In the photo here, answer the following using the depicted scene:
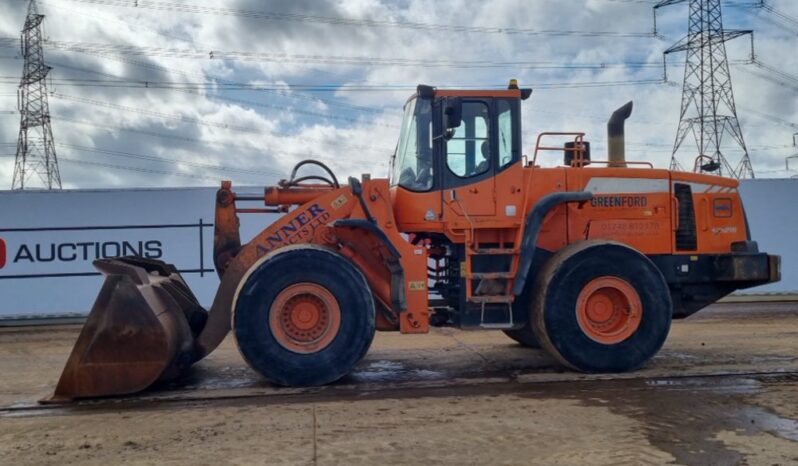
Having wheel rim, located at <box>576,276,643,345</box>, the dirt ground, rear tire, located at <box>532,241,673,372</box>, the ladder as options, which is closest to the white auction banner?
the dirt ground

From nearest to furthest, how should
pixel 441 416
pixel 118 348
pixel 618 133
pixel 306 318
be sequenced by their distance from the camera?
pixel 441 416, pixel 118 348, pixel 306 318, pixel 618 133

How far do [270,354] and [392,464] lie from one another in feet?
8.43

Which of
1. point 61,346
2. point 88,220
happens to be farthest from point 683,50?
point 61,346

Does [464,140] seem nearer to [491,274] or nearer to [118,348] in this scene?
[491,274]

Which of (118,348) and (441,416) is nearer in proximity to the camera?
(441,416)

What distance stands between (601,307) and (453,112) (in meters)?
2.47

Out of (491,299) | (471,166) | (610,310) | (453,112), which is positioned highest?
(453,112)

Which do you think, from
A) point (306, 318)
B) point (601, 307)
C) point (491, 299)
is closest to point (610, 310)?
point (601, 307)

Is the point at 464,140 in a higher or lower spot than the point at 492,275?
higher

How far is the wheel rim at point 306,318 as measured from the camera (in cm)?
732

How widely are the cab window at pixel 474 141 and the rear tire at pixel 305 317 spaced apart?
1.68m

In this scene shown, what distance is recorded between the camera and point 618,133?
892 centimetres

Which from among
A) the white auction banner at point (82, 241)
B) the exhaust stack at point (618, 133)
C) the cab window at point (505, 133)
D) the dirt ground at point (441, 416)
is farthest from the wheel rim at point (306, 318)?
the white auction banner at point (82, 241)

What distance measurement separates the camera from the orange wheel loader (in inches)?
284
